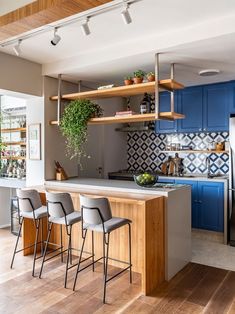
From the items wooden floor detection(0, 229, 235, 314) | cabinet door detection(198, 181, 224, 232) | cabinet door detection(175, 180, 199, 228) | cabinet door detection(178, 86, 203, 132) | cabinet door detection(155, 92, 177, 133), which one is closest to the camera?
wooden floor detection(0, 229, 235, 314)

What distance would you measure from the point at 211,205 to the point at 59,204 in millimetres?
2398

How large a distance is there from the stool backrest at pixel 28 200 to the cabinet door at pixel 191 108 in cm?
272

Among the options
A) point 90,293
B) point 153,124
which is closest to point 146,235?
point 90,293

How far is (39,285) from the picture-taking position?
2.82 m

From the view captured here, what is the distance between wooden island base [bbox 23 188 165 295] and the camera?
266 cm

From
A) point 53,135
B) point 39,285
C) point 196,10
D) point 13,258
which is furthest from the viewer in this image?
point 53,135

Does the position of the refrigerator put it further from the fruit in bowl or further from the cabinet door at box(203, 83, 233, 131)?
the fruit in bowl

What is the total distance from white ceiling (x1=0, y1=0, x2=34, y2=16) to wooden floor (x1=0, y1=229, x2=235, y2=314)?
2426 mm

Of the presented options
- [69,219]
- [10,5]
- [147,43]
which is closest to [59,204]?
[69,219]

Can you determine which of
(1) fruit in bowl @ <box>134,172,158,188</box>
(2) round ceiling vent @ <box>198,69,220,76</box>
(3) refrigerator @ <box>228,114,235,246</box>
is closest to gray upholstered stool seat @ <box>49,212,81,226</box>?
(1) fruit in bowl @ <box>134,172,158,188</box>

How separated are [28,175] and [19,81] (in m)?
1.37

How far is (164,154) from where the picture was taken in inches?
207

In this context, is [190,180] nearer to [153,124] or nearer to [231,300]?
[153,124]

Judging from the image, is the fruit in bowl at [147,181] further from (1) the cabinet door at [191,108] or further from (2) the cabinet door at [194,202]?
(1) the cabinet door at [191,108]
